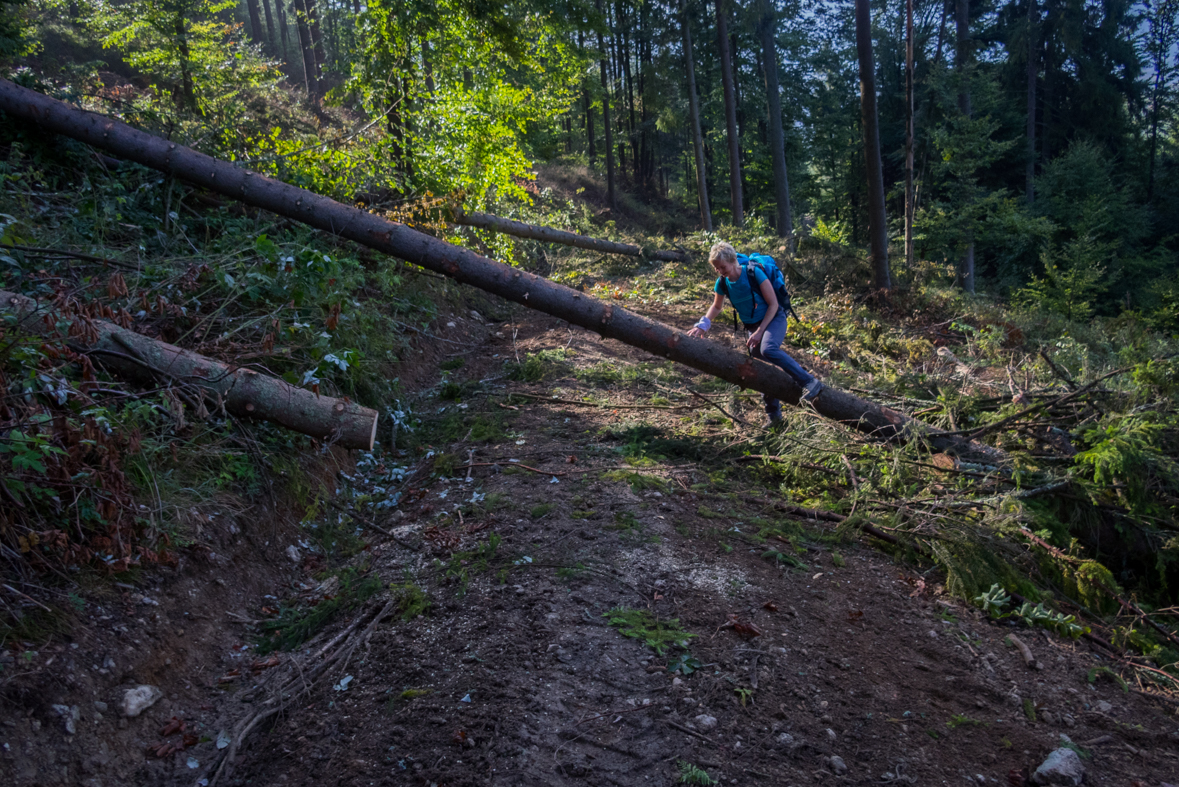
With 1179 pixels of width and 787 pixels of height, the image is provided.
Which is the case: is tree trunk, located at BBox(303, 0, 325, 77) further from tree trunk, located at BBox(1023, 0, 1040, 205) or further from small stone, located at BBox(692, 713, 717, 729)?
tree trunk, located at BBox(1023, 0, 1040, 205)

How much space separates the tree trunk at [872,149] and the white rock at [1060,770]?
12151 mm

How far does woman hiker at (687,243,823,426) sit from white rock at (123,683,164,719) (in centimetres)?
469

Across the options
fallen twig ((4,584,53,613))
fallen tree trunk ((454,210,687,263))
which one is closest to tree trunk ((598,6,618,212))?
fallen tree trunk ((454,210,687,263))

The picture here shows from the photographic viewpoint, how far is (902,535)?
438cm

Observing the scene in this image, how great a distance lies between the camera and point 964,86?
822 inches

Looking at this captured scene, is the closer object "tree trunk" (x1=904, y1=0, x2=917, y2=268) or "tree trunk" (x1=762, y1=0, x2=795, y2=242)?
"tree trunk" (x1=904, y1=0, x2=917, y2=268)

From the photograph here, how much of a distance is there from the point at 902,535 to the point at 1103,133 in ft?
112

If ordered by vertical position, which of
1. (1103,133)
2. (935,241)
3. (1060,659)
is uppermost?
(1103,133)

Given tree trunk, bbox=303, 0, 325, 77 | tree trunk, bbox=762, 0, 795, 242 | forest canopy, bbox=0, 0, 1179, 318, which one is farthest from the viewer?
tree trunk, bbox=303, 0, 325, 77

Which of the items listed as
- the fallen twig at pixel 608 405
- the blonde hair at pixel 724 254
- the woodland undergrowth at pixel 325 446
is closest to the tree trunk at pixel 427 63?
the woodland undergrowth at pixel 325 446

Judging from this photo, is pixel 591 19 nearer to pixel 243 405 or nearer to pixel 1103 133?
pixel 243 405

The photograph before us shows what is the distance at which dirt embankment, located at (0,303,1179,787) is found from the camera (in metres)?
2.38

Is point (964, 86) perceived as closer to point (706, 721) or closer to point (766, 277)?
point (766, 277)

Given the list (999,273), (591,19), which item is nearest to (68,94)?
(591,19)
